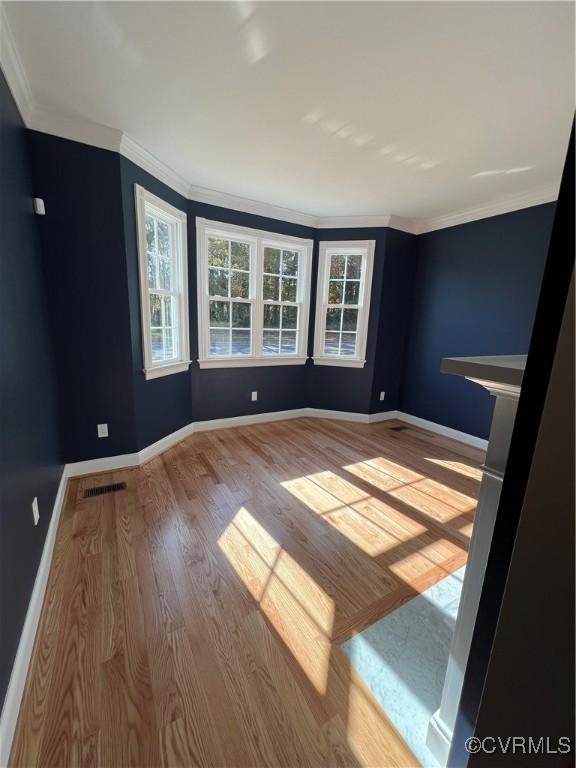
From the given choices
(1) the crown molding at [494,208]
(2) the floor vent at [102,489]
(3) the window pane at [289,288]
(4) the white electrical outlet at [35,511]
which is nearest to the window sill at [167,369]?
(2) the floor vent at [102,489]

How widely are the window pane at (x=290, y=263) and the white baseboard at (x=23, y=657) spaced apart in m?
3.40

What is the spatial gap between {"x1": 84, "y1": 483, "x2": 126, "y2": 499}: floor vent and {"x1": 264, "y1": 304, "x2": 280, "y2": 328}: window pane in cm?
235

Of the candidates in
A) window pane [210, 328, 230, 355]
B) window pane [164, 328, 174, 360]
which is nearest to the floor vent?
window pane [164, 328, 174, 360]

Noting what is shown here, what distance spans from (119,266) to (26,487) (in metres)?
1.71

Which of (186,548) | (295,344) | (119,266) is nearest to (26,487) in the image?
(186,548)

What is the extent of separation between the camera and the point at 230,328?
3658 millimetres

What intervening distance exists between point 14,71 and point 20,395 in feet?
5.60

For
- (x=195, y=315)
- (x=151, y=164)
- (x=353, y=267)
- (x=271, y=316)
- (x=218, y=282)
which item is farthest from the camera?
(x=353, y=267)

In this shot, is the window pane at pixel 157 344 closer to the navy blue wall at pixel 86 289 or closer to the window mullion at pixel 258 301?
the navy blue wall at pixel 86 289

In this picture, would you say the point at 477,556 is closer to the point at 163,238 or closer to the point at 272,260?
the point at 163,238

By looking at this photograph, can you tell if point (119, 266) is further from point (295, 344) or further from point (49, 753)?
point (49, 753)

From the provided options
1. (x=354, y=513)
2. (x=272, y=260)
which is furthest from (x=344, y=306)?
(x=354, y=513)

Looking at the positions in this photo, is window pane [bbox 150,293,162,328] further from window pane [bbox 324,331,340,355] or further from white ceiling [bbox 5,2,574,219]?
window pane [bbox 324,331,340,355]

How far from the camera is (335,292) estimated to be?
4.08 metres
